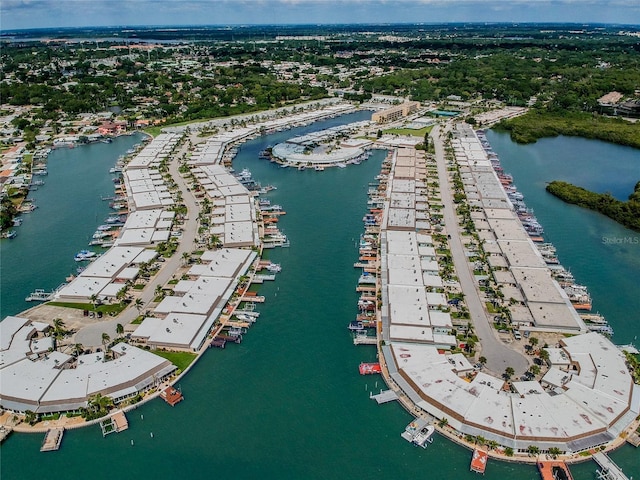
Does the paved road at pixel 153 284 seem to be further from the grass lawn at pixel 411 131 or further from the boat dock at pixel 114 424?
the grass lawn at pixel 411 131

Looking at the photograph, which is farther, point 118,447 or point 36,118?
point 36,118

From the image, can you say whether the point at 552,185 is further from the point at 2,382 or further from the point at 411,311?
the point at 2,382

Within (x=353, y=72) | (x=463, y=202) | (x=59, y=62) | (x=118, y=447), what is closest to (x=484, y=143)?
(x=463, y=202)

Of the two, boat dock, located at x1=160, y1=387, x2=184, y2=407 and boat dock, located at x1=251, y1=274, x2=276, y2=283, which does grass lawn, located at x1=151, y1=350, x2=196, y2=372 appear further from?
boat dock, located at x1=251, y1=274, x2=276, y2=283

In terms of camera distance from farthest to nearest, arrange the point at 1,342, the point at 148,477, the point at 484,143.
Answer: the point at 484,143, the point at 1,342, the point at 148,477

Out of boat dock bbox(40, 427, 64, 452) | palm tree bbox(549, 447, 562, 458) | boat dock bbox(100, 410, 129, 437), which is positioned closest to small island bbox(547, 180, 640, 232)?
palm tree bbox(549, 447, 562, 458)

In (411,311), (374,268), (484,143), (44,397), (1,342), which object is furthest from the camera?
(484,143)
